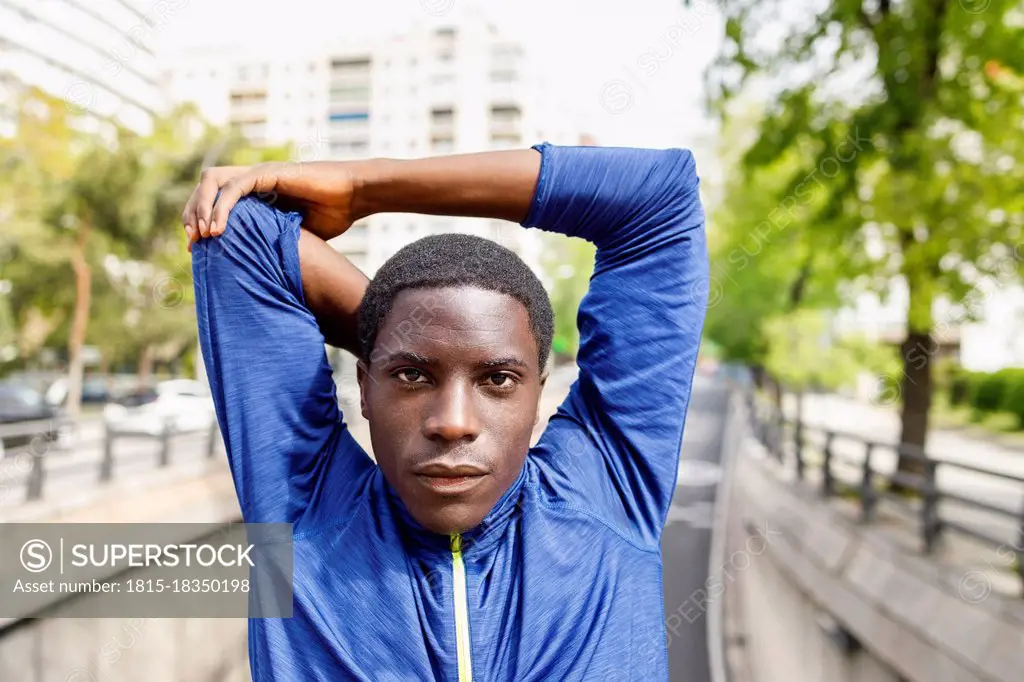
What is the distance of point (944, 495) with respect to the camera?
6.02m

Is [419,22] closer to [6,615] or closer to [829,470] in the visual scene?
[829,470]

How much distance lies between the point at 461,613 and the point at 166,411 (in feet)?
69.9

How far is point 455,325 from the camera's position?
47.9 inches

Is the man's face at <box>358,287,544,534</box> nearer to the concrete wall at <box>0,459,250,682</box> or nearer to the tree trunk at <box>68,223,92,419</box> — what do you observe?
the concrete wall at <box>0,459,250,682</box>

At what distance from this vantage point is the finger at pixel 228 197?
122 centimetres

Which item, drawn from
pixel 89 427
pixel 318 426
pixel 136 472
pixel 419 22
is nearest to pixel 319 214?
pixel 318 426

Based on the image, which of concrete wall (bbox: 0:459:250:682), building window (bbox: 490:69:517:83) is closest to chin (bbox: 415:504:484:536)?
concrete wall (bbox: 0:459:250:682)

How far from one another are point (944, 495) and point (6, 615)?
6235 millimetres

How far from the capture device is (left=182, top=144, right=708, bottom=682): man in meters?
1.21

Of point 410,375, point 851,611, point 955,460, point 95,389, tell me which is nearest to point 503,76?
point 95,389

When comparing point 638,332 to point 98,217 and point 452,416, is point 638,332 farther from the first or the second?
point 98,217

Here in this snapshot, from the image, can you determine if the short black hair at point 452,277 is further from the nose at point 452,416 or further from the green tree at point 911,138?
the green tree at point 911,138

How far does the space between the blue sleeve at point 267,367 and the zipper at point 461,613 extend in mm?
200

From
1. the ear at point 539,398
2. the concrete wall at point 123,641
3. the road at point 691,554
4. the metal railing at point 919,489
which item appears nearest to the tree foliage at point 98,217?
the road at point 691,554
